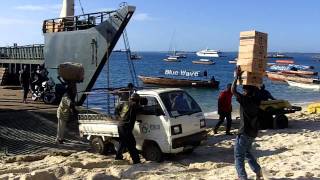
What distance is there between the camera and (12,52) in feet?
101

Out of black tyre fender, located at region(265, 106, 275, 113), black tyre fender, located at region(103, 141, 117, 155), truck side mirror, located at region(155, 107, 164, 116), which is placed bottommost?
black tyre fender, located at region(103, 141, 117, 155)

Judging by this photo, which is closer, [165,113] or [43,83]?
[165,113]

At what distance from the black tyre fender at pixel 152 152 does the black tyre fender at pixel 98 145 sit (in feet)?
3.88

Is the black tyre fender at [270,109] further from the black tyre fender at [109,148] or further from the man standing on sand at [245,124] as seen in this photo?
the man standing on sand at [245,124]

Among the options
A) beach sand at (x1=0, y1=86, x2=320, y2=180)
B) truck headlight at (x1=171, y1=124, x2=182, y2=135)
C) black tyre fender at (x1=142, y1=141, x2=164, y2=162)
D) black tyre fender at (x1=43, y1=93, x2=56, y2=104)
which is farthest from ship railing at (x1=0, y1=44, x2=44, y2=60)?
truck headlight at (x1=171, y1=124, x2=182, y2=135)

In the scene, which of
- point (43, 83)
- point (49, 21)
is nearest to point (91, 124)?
point (43, 83)

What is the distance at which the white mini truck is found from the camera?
1108cm

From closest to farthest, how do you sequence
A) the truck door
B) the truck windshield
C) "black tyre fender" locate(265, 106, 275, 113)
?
1. the truck door
2. the truck windshield
3. "black tyre fender" locate(265, 106, 275, 113)

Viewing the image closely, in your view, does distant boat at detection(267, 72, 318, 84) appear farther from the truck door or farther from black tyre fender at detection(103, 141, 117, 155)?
the truck door

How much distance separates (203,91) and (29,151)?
36.1m

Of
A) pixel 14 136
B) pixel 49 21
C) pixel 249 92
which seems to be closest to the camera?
pixel 249 92

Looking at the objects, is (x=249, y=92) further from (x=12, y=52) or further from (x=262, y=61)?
(x=12, y=52)

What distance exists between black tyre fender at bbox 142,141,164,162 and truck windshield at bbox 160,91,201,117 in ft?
2.67

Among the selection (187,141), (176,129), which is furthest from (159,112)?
(187,141)
